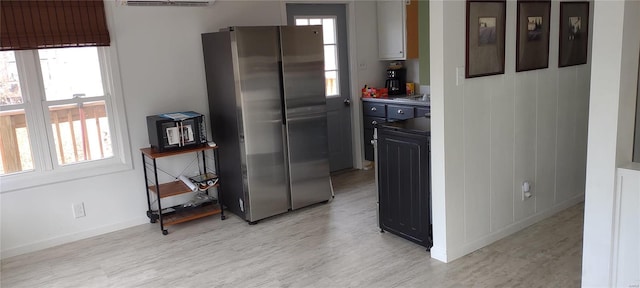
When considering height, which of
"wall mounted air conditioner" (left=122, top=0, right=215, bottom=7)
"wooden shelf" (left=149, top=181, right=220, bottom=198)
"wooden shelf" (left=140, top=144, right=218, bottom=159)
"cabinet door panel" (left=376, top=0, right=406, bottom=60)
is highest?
"wall mounted air conditioner" (left=122, top=0, right=215, bottom=7)

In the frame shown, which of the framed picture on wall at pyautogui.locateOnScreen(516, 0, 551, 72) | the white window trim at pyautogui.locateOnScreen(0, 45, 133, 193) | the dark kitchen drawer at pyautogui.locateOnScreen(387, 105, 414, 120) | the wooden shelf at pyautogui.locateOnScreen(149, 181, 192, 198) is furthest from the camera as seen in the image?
the dark kitchen drawer at pyautogui.locateOnScreen(387, 105, 414, 120)

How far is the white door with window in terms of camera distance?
5273 mm

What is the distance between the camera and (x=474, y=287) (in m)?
2.91

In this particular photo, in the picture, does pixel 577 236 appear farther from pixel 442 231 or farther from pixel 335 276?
pixel 335 276

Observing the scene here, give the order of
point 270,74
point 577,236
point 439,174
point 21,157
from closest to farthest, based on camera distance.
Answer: point 439,174 < point 577,236 < point 21,157 < point 270,74

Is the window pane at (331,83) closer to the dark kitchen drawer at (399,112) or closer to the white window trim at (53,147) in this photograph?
the dark kitchen drawer at (399,112)

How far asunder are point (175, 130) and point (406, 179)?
6.25 ft

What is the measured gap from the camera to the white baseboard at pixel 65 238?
3787 mm

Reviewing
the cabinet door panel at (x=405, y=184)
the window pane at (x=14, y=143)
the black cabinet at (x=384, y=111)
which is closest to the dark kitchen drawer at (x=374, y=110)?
the black cabinet at (x=384, y=111)

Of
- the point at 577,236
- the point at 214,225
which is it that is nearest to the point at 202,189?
the point at 214,225

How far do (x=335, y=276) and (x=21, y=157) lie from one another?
2601mm

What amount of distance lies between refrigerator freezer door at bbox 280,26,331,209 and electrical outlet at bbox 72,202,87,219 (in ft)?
5.67

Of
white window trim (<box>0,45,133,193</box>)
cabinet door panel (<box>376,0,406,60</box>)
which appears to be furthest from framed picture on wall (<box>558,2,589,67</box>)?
white window trim (<box>0,45,133,193</box>)

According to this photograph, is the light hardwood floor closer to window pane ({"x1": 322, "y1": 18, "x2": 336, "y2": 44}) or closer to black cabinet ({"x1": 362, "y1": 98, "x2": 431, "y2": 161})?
black cabinet ({"x1": 362, "y1": 98, "x2": 431, "y2": 161})
